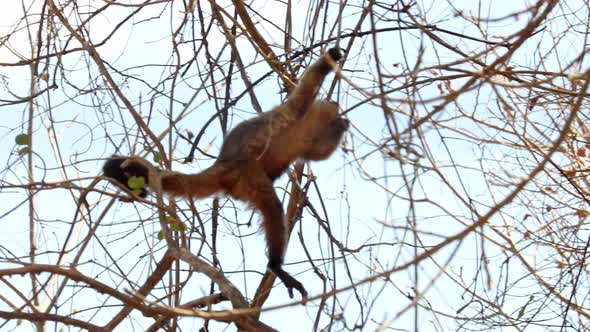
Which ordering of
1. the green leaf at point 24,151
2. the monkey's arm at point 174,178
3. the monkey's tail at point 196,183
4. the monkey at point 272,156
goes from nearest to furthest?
1. the green leaf at point 24,151
2. the monkey's arm at point 174,178
3. the monkey's tail at point 196,183
4. the monkey at point 272,156

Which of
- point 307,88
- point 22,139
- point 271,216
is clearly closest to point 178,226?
point 22,139

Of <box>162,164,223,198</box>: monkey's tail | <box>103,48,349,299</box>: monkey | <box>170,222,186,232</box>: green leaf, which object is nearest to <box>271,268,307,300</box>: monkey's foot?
<box>103,48,349,299</box>: monkey

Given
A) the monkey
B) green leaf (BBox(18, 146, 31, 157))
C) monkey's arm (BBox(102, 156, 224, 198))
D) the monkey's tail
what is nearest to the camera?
green leaf (BBox(18, 146, 31, 157))

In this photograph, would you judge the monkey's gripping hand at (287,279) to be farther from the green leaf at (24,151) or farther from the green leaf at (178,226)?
the green leaf at (24,151)

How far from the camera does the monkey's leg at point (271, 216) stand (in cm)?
461

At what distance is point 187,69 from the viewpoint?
4.61 meters

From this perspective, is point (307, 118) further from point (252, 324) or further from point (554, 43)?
point (252, 324)

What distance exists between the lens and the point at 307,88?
14.7ft

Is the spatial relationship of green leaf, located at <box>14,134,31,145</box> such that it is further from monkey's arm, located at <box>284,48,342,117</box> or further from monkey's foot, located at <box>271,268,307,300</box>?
monkey's foot, located at <box>271,268,307,300</box>

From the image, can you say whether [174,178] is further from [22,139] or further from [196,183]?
[22,139]

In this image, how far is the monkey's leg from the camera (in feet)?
15.1

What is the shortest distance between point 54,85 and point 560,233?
307 centimetres

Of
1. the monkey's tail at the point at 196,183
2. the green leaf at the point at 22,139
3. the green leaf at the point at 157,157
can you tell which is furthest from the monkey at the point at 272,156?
the green leaf at the point at 22,139

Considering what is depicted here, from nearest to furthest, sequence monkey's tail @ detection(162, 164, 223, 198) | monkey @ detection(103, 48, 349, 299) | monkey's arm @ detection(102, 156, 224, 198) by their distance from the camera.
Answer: monkey's arm @ detection(102, 156, 224, 198)
monkey's tail @ detection(162, 164, 223, 198)
monkey @ detection(103, 48, 349, 299)
